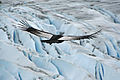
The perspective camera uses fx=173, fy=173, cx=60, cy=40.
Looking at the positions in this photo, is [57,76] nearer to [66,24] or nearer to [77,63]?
[77,63]

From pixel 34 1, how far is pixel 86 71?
12.9 ft

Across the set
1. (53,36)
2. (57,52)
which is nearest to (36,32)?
(53,36)

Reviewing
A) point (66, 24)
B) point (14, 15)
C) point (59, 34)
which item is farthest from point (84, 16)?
point (14, 15)

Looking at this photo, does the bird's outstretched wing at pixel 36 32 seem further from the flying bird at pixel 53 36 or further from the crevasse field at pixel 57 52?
the crevasse field at pixel 57 52

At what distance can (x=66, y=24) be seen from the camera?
3.41m

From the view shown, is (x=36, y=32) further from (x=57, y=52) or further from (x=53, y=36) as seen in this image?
(x=57, y=52)

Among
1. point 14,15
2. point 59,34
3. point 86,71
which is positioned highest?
point 14,15

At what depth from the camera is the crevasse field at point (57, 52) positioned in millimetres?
2041

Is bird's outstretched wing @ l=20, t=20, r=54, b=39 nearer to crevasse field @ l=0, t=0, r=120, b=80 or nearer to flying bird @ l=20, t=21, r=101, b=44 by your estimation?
flying bird @ l=20, t=21, r=101, b=44

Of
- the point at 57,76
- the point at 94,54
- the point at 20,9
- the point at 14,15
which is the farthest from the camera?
the point at 20,9

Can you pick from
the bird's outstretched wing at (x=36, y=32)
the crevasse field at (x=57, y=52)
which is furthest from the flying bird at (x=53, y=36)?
the crevasse field at (x=57, y=52)

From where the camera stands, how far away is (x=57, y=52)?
2498 millimetres

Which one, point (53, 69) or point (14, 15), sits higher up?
point (14, 15)

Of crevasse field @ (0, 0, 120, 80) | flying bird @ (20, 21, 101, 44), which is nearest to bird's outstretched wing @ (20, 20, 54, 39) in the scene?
flying bird @ (20, 21, 101, 44)
